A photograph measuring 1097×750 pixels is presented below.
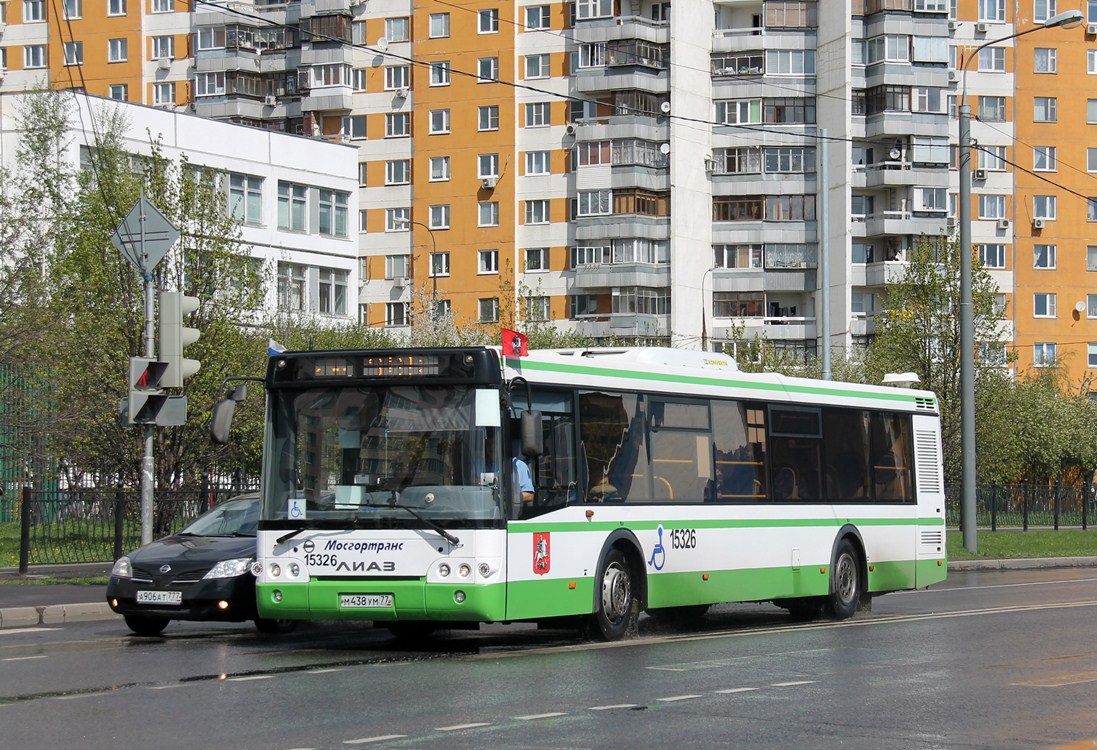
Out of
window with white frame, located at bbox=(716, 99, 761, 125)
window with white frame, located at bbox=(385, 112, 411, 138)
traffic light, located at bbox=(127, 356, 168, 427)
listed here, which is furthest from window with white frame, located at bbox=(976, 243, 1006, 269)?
traffic light, located at bbox=(127, 356, 168, 427)

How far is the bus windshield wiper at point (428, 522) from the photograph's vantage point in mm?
14383

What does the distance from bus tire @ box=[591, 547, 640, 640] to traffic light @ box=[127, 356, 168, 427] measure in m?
6.85

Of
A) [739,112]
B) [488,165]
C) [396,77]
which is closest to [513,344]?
[739,112]

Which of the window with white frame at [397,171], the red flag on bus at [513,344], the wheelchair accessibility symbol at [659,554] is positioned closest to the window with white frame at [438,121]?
the window with white frame at [397,171]

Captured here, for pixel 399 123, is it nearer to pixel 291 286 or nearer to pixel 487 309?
pixel 487 309

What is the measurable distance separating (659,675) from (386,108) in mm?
81318

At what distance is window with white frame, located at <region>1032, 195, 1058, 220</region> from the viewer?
305 ft

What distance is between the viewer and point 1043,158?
307 feet

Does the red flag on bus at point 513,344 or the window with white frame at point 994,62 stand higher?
the window with white frame at point 994,62

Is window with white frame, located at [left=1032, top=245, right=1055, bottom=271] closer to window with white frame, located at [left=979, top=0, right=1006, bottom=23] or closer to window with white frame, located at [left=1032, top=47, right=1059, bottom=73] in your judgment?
window with white frame, located at [left=1032, top=47, right=1059, bottom=73]

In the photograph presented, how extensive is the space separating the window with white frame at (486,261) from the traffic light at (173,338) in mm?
69550

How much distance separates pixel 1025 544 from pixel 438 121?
55889 mm

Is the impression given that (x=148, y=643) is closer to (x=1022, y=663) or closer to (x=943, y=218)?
(x=1022, y=663)

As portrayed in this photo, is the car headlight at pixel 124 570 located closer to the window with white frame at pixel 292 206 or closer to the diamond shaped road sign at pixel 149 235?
the diamond shaped road sign at pixel 149 235
